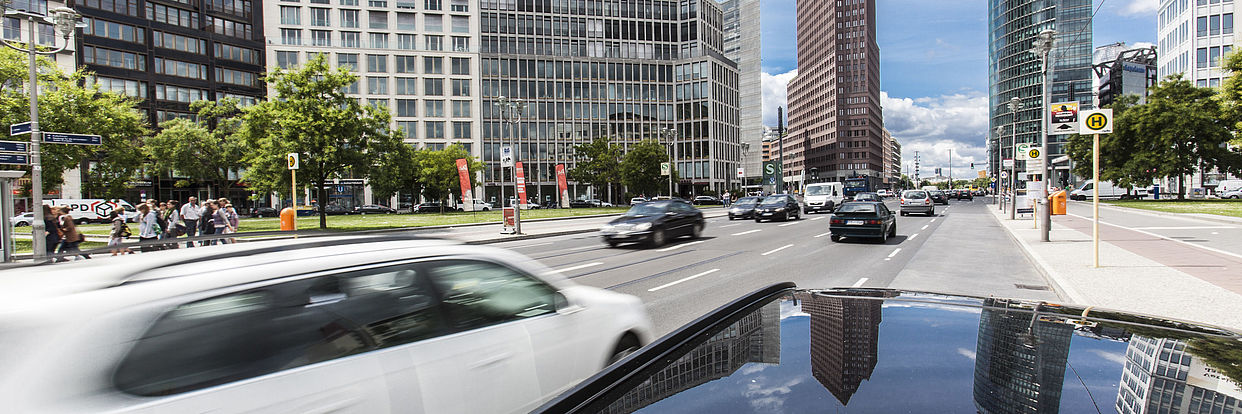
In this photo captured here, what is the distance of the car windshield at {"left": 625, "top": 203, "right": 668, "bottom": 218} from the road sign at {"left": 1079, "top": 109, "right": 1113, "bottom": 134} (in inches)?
429

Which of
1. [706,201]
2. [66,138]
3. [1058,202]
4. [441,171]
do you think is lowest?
[706,201]

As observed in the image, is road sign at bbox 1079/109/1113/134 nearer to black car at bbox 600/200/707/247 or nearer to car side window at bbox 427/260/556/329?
black car at bbox 600/200/707/247

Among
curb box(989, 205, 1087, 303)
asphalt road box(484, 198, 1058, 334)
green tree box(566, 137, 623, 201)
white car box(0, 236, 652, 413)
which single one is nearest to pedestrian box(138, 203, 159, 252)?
asphalt road box(484, 198, 1058, 334)

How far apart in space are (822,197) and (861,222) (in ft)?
77.0

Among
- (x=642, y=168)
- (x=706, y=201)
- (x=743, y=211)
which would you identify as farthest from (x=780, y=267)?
(x=706, y=201)

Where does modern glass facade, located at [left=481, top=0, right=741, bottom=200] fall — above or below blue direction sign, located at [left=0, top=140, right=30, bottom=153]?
above

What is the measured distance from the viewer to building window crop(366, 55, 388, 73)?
7456cm

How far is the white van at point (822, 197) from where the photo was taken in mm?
38562

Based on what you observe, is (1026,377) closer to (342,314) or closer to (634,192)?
(342,314)

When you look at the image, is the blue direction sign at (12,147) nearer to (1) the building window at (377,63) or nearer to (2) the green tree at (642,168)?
(2) the green tree at (642,168)

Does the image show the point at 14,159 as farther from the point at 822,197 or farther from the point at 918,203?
the point at 822,197

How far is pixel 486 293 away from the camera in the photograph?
321 cm

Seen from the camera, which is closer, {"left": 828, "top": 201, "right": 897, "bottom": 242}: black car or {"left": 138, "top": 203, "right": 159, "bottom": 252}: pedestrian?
{"left": 138, "top": 203, "right": 159, "bottom": 252}: pedestrian

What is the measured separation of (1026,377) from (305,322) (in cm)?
280
